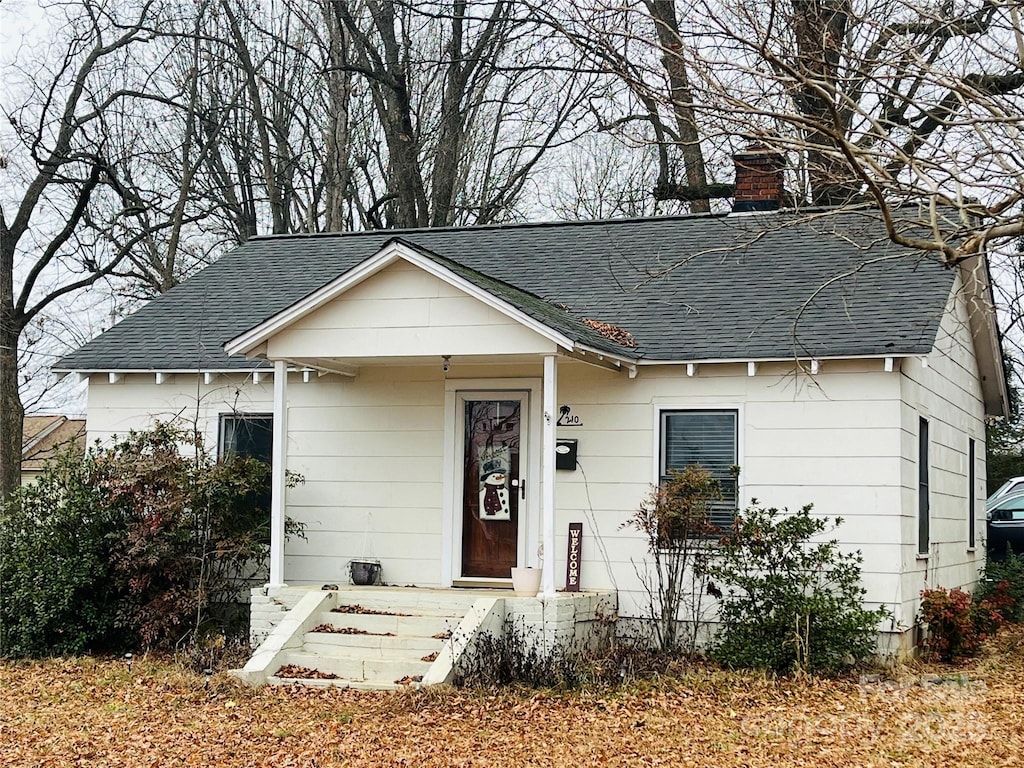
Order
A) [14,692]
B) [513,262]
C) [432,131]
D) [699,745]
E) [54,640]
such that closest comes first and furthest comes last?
1. [699,745]
2. [14,692]
3. [54,640]
4. [513,262]
5. [432,131]

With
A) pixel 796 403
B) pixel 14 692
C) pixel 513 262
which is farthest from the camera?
pixel 513 262

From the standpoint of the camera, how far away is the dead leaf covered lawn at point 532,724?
869 centimetres

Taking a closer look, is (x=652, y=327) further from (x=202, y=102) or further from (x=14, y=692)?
(x=202, y=102)

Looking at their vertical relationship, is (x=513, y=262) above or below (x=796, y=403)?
above

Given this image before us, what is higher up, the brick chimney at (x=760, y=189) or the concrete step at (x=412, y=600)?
the brick chimney at (x=760, y=189)

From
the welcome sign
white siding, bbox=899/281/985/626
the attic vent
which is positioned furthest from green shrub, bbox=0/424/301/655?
white siding, bbox=899/281/985/626

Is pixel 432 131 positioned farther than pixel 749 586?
Yes

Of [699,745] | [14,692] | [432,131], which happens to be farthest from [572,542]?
[432,131]

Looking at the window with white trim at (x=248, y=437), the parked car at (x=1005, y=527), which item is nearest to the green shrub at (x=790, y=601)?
the window with white trim at (x=248, y=437)

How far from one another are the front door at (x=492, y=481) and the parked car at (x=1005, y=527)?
10.1 m

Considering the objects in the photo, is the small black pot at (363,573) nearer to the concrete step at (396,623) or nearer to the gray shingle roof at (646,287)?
the concrete step at (396,623)

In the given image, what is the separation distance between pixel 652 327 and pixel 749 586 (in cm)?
331

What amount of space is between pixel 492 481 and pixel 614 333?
2235 mm

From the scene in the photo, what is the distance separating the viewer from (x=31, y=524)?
13.5 m
